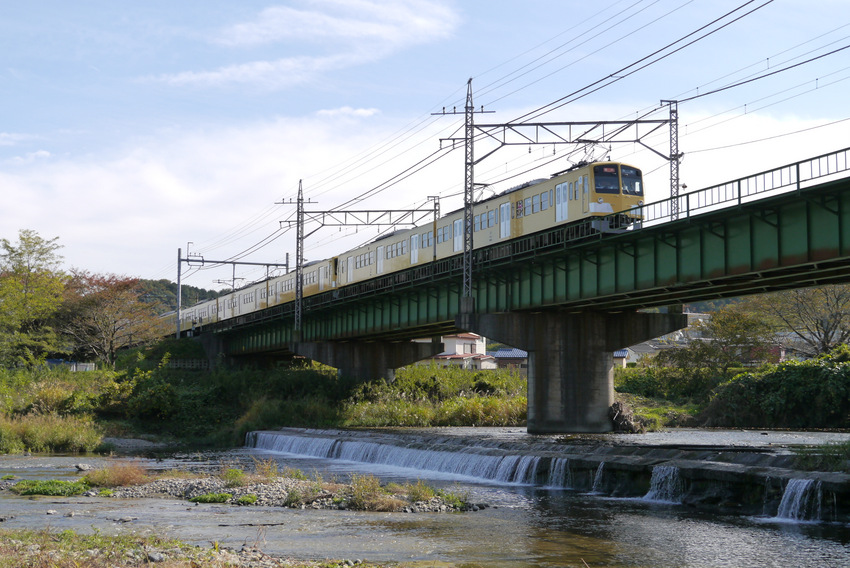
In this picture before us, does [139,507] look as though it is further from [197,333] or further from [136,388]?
[197,333]

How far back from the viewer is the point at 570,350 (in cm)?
4225

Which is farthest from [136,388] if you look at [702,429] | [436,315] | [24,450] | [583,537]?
[583,537]

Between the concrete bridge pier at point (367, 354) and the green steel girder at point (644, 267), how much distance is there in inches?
270

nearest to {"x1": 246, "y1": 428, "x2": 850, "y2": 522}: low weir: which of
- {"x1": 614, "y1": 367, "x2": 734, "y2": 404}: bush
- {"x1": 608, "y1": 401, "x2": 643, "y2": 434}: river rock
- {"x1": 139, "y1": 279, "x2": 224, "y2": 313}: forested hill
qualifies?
{"x1": 608, "y1": 401, "x2": 643, "y2": 434}: river rock

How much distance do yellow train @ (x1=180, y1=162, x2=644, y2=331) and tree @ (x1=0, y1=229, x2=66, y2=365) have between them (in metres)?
20.1

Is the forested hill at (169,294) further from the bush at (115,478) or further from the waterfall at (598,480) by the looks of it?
the waterfall at (598,480)

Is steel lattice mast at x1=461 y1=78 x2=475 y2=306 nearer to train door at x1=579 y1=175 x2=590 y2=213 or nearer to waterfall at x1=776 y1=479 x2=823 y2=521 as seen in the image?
train door at x1=579 y1=175 x2=590 y2=213

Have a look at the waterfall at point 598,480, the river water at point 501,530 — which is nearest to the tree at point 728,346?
the waterfall at point 598,480

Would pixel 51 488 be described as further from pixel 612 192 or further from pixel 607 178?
pixel 607 178

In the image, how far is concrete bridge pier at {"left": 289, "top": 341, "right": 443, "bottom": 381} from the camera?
208 ft

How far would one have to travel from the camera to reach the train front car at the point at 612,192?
36312 mm

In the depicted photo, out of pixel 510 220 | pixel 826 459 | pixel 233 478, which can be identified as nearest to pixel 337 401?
pixel 510 220

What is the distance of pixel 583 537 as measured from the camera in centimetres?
1808

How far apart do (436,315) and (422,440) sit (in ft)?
41.2
